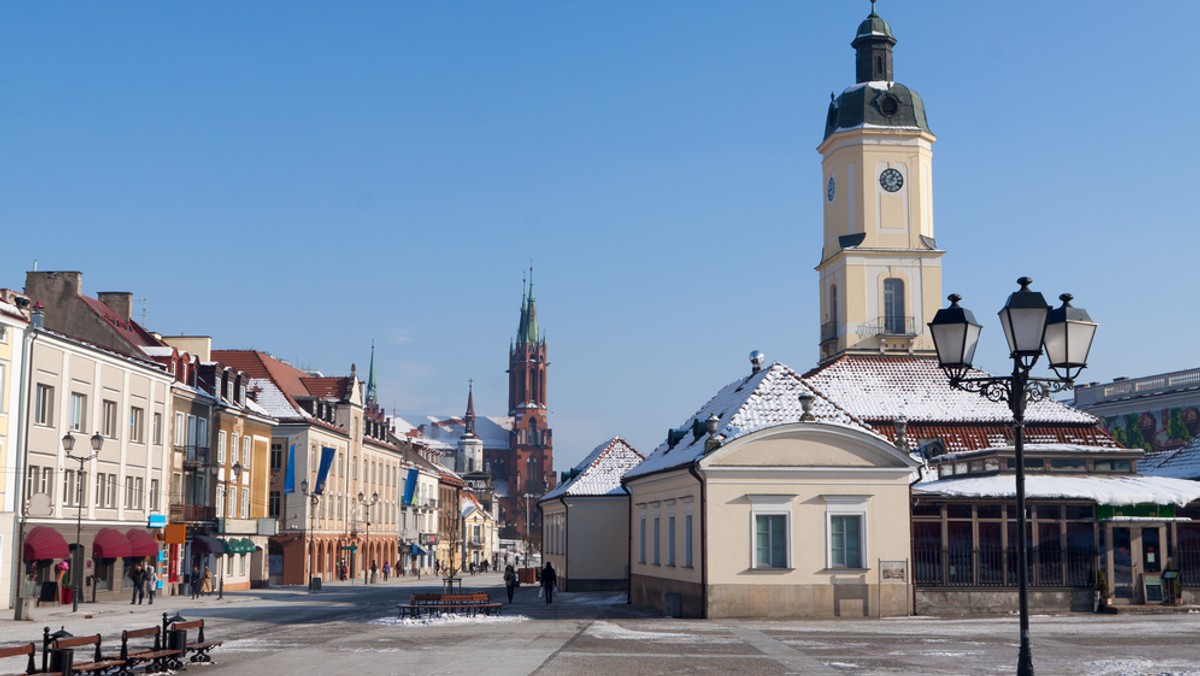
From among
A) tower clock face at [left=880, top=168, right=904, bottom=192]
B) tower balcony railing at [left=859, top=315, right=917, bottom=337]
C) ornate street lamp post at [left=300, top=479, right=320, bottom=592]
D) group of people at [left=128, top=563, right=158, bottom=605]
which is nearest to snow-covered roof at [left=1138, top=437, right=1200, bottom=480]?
tower balcony railing at [left=859, top=315, right=917, bottom=337]

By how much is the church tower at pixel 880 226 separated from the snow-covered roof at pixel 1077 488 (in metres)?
21.1

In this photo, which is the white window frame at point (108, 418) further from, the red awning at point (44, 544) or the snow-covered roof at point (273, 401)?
the snow-covered roof at point (273, 401)

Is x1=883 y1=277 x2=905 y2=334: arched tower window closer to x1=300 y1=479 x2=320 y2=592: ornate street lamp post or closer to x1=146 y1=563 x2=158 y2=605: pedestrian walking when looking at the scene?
x1=300 y1=479 x2=320 y2=592: ornate street lamp post

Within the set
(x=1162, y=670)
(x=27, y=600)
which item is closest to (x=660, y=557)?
(x=27, y=600)

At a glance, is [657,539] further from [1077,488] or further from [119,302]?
[119,302]

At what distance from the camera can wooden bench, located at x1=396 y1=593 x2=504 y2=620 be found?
36781 mm

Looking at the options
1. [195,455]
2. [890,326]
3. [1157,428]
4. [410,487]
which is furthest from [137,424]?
[1157,428]

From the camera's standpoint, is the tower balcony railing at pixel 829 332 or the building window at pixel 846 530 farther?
the tower balcony railing at pixel 829 332

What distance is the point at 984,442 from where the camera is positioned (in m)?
47.3

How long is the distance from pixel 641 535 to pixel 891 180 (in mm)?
26289

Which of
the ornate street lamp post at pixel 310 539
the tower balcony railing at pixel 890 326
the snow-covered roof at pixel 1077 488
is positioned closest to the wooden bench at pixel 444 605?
the snow-covered roof at pixel 1077 488

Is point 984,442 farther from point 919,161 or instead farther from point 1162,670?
point 1162,670

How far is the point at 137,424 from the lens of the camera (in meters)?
53.5

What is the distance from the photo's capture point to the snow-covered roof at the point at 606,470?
189 ft
